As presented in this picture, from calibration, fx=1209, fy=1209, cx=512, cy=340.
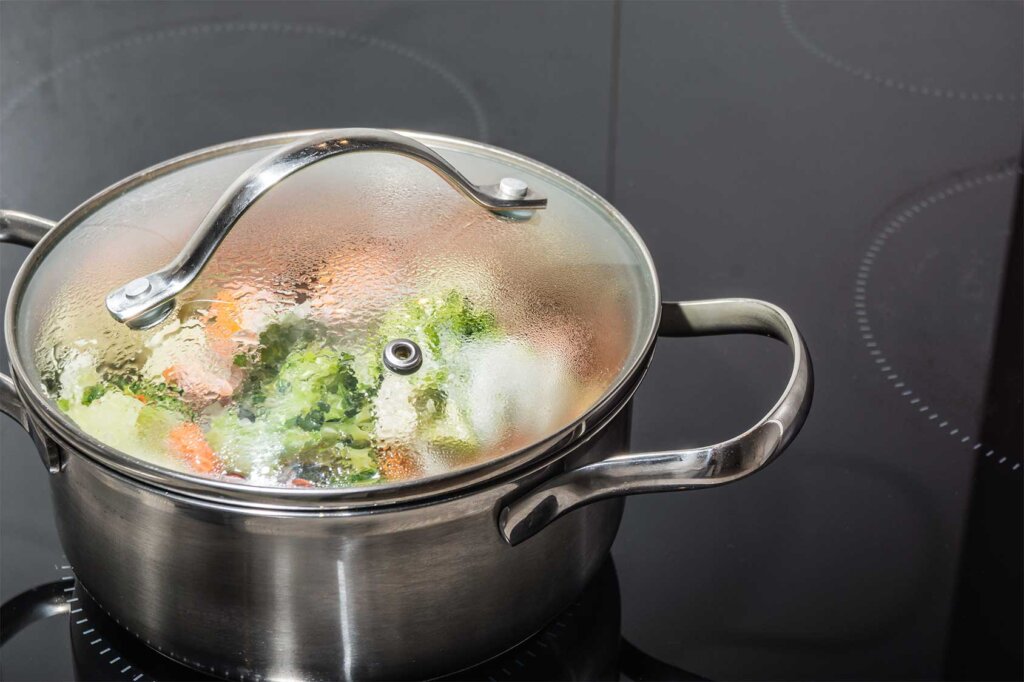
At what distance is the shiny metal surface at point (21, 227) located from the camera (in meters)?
0.95

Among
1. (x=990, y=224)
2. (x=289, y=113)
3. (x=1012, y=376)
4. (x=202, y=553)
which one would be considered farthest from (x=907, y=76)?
(x=202, y=553)

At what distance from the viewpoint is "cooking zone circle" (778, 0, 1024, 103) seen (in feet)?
4.49

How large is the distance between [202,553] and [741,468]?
0.33m

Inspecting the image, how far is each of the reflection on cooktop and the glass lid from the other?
20cm

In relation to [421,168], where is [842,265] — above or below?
below

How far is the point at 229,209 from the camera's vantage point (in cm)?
76

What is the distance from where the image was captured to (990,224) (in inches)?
47.8

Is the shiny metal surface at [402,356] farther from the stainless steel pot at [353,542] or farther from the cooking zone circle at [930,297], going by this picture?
the cooking zone circle at [930,297]

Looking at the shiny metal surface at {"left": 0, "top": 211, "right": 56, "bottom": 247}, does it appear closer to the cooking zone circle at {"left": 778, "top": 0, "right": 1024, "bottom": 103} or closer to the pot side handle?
the pot side handle

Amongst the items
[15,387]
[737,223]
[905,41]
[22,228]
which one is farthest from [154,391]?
[905,41]

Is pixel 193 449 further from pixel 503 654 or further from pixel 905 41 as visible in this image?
pixel 905 41

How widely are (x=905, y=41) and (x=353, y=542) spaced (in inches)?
40.4

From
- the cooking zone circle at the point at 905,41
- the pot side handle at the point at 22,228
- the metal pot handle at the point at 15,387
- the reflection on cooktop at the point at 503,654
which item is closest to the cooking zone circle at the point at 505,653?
the reflection on cooktop at the point at 503,654

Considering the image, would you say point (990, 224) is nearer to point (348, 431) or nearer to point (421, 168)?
point (421, 168)
